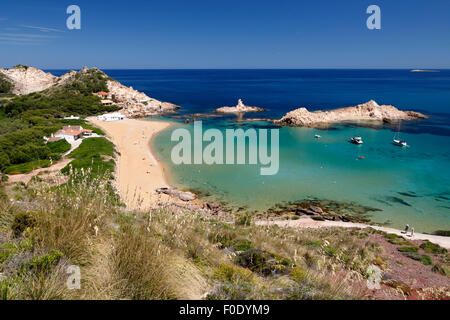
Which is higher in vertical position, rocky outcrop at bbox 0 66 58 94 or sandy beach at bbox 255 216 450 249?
rocky outcrop at bbox 0 66 58 94

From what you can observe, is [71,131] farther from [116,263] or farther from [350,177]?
[116,263]

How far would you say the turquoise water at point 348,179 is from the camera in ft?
71.0

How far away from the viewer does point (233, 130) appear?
1945 inches

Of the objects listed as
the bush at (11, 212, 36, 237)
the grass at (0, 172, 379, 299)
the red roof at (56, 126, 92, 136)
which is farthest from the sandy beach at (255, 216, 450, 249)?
the red roof at (56, 126, 92, 136)

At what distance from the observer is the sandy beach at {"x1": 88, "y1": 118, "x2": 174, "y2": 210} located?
71.4 feet

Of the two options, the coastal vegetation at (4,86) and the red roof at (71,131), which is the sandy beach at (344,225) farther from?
the coastal vegetation at (4,86)

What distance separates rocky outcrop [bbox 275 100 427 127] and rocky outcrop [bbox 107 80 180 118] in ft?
106

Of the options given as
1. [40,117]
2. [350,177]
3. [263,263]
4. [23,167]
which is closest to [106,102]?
[40,117]

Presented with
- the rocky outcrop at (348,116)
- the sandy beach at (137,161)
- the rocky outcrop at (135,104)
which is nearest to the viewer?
the sandy beach at (137,161)

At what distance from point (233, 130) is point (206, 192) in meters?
27.1

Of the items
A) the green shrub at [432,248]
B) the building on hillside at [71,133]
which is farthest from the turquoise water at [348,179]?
the building on hillside at [71,133]

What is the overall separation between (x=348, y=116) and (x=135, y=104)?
53337mm

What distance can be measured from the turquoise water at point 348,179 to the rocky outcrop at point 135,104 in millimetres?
25860

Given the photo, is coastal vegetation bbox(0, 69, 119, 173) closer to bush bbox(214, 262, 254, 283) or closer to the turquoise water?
bush bbox(214, 262, 254, 283)
